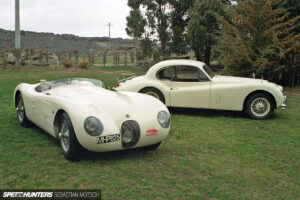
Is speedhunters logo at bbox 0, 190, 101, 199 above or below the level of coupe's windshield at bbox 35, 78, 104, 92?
below

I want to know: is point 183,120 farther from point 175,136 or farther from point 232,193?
point 232,193

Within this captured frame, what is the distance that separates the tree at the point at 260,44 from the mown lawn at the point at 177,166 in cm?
741

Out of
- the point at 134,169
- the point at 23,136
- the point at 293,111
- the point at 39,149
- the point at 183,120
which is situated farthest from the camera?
the point at 293,111

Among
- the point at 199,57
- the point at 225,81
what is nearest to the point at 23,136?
the point at 225,81

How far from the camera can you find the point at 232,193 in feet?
12.8

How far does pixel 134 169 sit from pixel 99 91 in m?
1.71

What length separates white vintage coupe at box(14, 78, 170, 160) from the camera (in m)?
4.59

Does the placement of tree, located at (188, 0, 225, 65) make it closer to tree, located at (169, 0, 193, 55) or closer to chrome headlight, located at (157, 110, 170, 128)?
tree, located at (169, 0, 193, 55)

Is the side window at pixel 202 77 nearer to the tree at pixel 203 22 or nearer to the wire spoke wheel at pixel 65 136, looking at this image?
the wire spoke wheel at pixel 65 136

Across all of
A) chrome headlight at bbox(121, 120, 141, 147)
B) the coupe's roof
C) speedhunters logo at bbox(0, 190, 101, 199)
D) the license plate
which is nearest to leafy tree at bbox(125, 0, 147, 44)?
the coupe's roof

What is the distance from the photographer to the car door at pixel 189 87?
848cm

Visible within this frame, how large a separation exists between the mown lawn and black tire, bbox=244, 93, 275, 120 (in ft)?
3.76

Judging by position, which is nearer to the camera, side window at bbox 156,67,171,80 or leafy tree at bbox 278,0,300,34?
side window at bbox 156,67,171,80

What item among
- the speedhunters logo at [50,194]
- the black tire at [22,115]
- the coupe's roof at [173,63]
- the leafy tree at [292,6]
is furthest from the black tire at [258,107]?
the leafy tree at [292,6]
